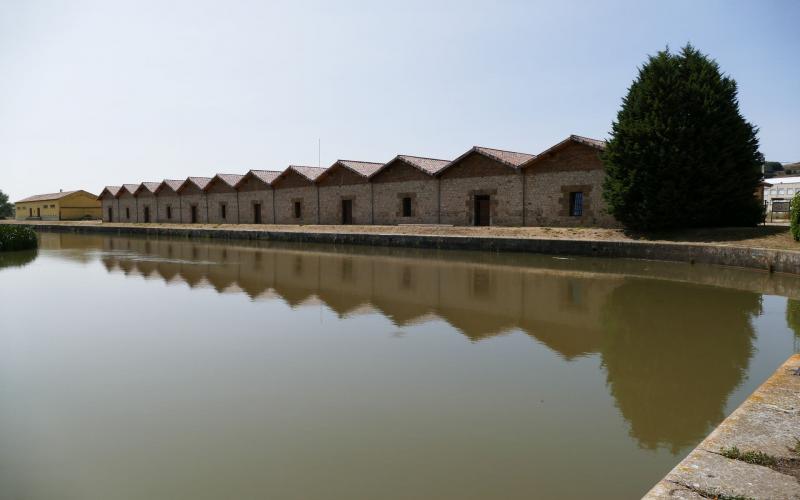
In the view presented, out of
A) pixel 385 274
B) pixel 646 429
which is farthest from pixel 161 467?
pixel 385 274

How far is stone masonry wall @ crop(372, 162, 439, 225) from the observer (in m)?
28.9

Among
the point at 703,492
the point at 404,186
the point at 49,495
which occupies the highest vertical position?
the point at 404,186

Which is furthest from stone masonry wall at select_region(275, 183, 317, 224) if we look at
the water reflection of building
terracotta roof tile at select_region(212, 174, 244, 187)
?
the water reflection of building

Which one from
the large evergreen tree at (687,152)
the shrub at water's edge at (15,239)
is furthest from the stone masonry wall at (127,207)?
the large evergreen tree at (687,152)

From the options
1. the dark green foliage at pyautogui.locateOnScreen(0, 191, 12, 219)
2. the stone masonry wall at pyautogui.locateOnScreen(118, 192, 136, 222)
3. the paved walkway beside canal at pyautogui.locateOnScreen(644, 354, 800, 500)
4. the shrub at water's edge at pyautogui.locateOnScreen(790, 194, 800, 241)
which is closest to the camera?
the paved walkway beside canal at pyautogui.locateOnScreen(644, 354, 800, 500)

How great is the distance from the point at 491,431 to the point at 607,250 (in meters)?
15.0

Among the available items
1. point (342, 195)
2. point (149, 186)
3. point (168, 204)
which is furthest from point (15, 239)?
point (149, 186)

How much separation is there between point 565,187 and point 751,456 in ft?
72.2

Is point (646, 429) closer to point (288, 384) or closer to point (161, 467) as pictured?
point (288, 384)

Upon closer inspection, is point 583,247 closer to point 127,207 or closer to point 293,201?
Answer: point 293,201

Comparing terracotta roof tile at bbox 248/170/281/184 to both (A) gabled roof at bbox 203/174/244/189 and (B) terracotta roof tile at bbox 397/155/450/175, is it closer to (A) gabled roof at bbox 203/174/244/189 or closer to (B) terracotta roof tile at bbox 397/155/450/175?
(A) gabled roof at bbox 203/174/244/189

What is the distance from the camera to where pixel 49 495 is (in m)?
3.31

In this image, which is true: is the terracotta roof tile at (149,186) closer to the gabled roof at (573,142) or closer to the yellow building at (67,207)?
the yellow building at (67,207)

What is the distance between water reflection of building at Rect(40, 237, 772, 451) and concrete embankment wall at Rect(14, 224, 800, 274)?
4.32ft
